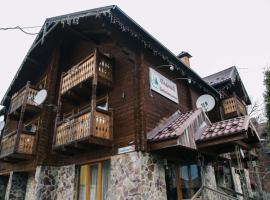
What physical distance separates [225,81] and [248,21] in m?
5.81

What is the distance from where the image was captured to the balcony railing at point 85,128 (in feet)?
26.4

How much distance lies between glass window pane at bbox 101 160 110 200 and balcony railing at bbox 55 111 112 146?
1.12 metres

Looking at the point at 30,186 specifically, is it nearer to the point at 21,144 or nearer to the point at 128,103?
the point at 21,144

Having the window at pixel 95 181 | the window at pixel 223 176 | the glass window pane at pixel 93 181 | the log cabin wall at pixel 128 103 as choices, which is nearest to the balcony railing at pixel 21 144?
the log cabin wall at pixel 128 103

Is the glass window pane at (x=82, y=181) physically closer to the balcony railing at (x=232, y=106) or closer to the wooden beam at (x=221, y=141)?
the wooden beam at (x=221, y=141)

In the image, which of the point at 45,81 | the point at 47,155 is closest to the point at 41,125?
the point at 47,155

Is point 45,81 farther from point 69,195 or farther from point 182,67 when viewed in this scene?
point 182,67

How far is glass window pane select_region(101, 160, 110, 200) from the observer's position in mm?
8413

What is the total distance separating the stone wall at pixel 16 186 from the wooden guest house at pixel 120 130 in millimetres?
48

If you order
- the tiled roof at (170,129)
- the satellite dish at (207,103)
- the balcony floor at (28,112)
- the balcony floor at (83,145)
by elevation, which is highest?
the balcony floor at (28,112)

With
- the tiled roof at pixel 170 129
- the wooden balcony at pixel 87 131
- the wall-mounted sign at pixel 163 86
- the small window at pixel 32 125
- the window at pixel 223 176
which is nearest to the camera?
the tiled roof at pixel 170 129

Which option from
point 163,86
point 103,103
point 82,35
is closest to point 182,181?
point 163,86

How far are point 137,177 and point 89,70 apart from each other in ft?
14.8

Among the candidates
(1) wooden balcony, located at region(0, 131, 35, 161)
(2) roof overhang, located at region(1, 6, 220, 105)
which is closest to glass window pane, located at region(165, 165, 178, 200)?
(2) roof overhang, located at region(1, 6, 220, 105)
